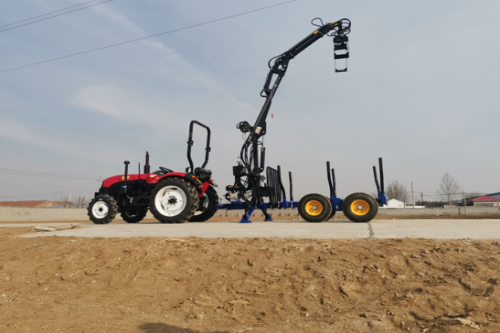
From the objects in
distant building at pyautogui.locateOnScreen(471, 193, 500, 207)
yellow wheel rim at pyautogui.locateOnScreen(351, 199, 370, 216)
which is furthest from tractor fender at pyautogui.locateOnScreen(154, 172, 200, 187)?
distant building at pyautogui.locateOnScreen(471, 193, 500, 207)

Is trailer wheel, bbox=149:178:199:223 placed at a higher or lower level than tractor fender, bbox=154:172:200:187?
lower

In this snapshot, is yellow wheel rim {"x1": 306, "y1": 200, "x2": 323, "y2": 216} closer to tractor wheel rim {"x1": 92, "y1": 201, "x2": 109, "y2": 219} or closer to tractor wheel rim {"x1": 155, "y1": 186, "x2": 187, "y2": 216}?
tractor wheel rim {"x1": 155, "y1": 186, "x2": 187, "y2": 216}

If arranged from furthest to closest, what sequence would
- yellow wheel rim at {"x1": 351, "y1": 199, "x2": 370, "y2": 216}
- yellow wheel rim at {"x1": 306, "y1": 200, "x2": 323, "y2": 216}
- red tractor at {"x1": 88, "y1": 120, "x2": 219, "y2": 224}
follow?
yellow wheel rim at {"x1": 306, "y1": 200, "x2": 323, "y2": 216} < yellow wheel rim at {"x1": 351, "y1": 199, "x2": 370, "y2": 216} < red tractor at {"x1": 88, "y1": 120, "x2": 219, "y2": 224}

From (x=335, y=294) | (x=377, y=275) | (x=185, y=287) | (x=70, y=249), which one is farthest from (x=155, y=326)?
(x=70, y=249)

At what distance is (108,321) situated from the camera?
4250 millimetres

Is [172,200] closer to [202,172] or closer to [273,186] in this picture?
[202,172]

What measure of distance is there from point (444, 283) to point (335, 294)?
1278mm

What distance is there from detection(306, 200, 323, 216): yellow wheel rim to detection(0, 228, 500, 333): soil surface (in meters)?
5.08

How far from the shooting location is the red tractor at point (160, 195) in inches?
411

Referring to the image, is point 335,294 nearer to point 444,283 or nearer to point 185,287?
point 444,283

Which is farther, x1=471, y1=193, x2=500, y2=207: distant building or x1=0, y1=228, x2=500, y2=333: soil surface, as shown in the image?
x1=471, y1=193, x2=500, y2=207: distant building

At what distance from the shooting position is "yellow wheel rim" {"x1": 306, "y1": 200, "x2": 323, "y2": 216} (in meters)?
11.1

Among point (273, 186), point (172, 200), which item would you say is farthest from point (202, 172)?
point (273, 186)

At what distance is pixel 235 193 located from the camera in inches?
474
